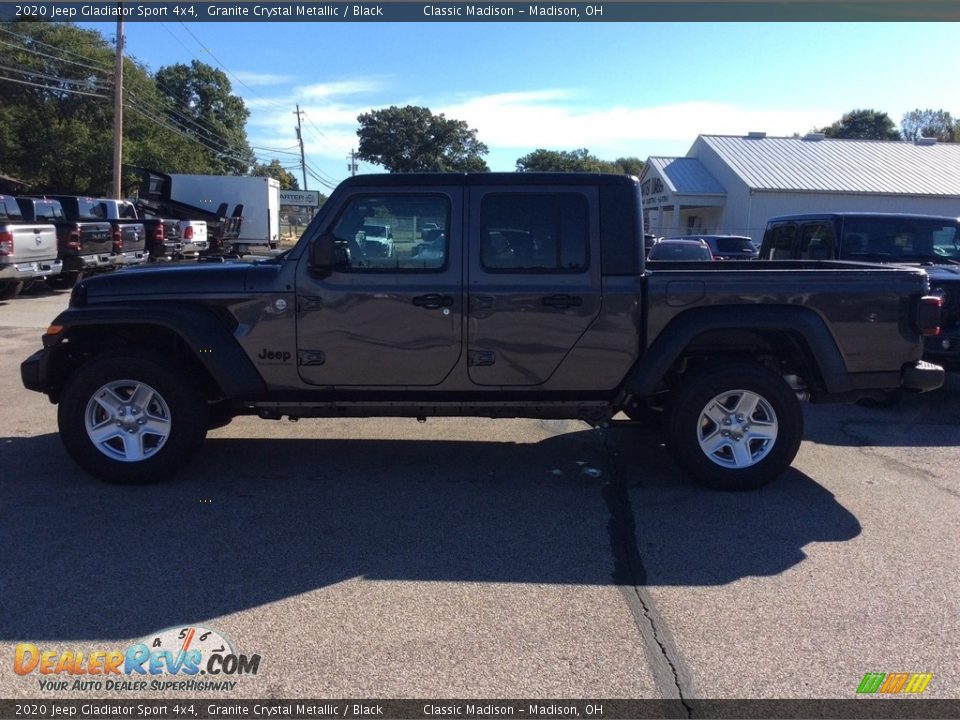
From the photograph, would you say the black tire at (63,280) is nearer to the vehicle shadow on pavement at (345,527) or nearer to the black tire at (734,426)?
the vehicle shadow on pavement at (345,527)

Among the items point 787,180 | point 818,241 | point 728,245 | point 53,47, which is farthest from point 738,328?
point 53,47

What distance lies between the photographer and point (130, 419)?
5.33m

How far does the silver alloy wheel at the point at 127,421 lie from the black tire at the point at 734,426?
3.53m

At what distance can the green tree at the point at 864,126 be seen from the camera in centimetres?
7719

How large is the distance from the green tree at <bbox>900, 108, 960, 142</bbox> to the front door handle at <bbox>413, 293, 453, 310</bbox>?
8483cm

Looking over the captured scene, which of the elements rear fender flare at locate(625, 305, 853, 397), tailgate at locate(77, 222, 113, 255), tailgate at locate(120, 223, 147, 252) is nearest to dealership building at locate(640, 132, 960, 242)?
tailgate at locate(120, 223, 147, 252)

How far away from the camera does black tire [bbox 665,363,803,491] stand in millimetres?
5273

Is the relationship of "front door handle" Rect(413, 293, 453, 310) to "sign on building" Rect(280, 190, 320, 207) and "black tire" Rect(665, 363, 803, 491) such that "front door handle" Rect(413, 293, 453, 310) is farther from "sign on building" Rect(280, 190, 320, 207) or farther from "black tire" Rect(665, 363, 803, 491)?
"sign on building" Rect(280, 190, 320, 207)

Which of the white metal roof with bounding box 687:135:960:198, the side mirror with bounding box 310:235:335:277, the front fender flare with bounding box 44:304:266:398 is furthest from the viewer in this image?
the white metal roof with bounding box 687:135:960:198

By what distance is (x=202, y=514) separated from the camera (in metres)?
4.85

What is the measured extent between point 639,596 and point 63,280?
17.3 m

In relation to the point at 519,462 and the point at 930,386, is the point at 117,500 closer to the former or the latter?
the point at 519,462

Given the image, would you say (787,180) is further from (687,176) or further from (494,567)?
(494,567)

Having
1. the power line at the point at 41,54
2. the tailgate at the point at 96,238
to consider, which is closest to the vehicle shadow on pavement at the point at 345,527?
the tailgate at the point at 96,238
